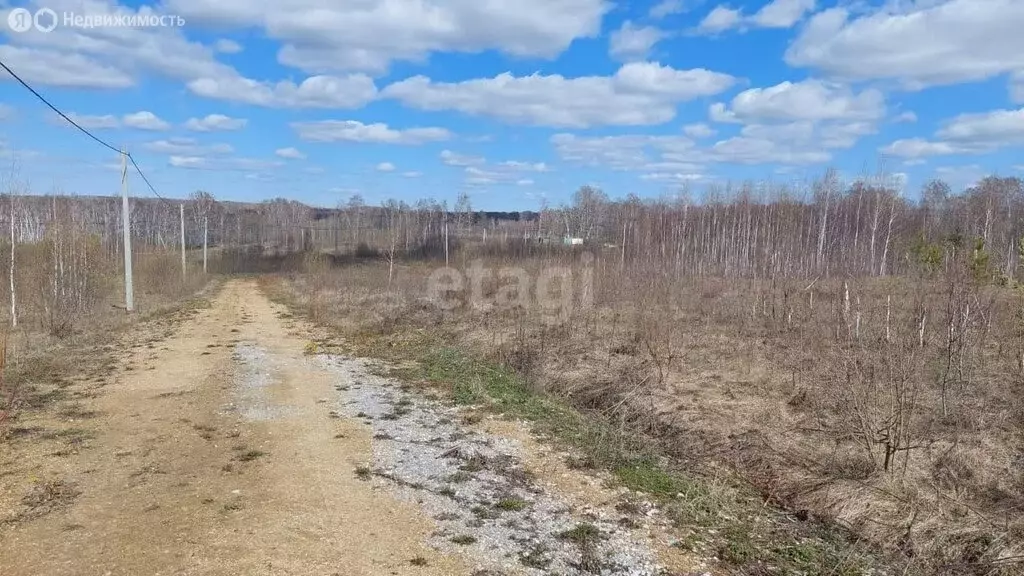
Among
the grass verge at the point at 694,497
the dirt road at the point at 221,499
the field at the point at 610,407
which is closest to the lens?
the dirt road at the point at 221,499

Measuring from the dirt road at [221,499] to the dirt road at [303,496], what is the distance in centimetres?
2

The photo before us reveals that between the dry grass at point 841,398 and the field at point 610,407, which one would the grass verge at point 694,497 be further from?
the dry grass at point 841,398

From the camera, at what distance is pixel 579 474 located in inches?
242

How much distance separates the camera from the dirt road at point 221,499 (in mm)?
4137

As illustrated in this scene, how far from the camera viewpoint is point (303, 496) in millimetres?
5309

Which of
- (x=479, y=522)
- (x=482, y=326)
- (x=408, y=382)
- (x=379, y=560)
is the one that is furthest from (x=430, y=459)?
(x=482, y=326)

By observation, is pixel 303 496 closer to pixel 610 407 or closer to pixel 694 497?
pixel 694 497

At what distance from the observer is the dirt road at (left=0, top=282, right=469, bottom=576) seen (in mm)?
4137
